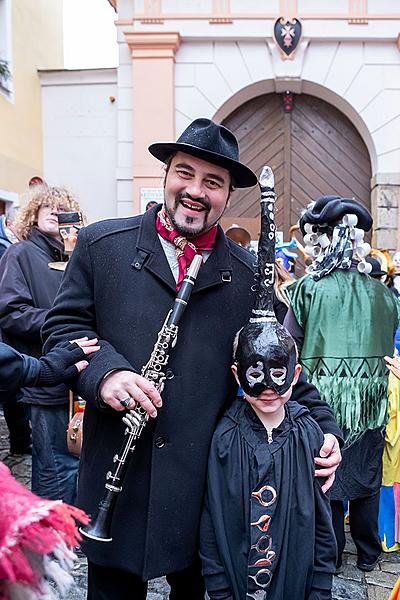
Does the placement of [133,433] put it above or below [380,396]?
above

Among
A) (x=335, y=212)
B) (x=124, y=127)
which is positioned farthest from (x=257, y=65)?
(x=335, y=212)

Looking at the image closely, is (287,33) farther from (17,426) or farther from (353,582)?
(353,582)

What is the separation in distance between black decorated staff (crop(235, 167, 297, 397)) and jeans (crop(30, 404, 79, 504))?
1668mm

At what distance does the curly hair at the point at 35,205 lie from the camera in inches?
124

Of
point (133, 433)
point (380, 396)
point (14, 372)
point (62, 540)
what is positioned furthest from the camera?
point (380, 396)

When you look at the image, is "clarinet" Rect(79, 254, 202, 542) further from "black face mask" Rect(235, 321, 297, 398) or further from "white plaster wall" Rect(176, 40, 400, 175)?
"white plaster wall" Rect(176, 40, 400, 175)

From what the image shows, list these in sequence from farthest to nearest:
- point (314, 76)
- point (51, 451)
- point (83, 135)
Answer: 1. point (83, 135)
2. point (314, 76)
3. point (51, 451)

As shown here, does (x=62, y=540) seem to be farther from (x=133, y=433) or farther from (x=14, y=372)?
(x=14, y=372)

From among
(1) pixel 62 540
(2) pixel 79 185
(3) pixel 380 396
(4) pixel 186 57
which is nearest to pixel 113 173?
(2) pixel 79 185

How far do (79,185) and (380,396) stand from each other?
6.48 m

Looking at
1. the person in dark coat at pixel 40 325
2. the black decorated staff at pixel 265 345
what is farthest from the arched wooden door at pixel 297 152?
the black decorated staff at pixel 265 345

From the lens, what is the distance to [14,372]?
6.38ft

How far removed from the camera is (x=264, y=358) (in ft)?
5.01

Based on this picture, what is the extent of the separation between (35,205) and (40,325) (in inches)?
29.2
